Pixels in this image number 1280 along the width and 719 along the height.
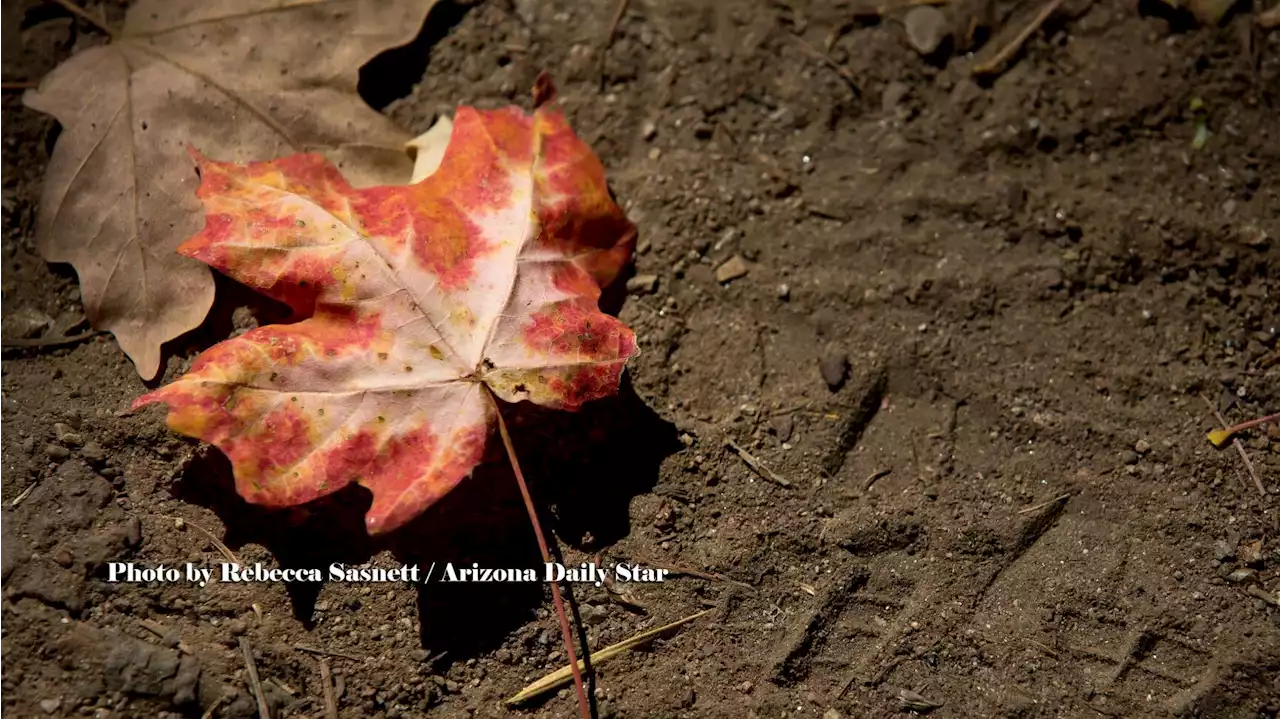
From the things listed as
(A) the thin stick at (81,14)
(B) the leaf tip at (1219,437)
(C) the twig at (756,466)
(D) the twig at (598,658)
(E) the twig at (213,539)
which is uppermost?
(A) the thin stick at (81,14)

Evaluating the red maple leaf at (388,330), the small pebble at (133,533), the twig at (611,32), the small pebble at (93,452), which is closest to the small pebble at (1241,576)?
the red maple leaf at (388,330)

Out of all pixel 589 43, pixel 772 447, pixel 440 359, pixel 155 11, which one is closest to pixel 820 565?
pixel 772 447

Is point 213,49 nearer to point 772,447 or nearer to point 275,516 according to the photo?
point 275,516

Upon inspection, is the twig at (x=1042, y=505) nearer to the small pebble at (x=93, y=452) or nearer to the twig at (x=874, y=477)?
the twig at (x=874, y=477)

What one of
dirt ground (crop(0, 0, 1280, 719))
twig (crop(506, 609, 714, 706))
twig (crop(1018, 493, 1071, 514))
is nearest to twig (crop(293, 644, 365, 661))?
dirt ground (crop(0, 0, 1280, 719))

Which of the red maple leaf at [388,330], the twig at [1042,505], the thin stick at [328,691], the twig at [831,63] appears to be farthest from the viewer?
the twig at [831,63]
